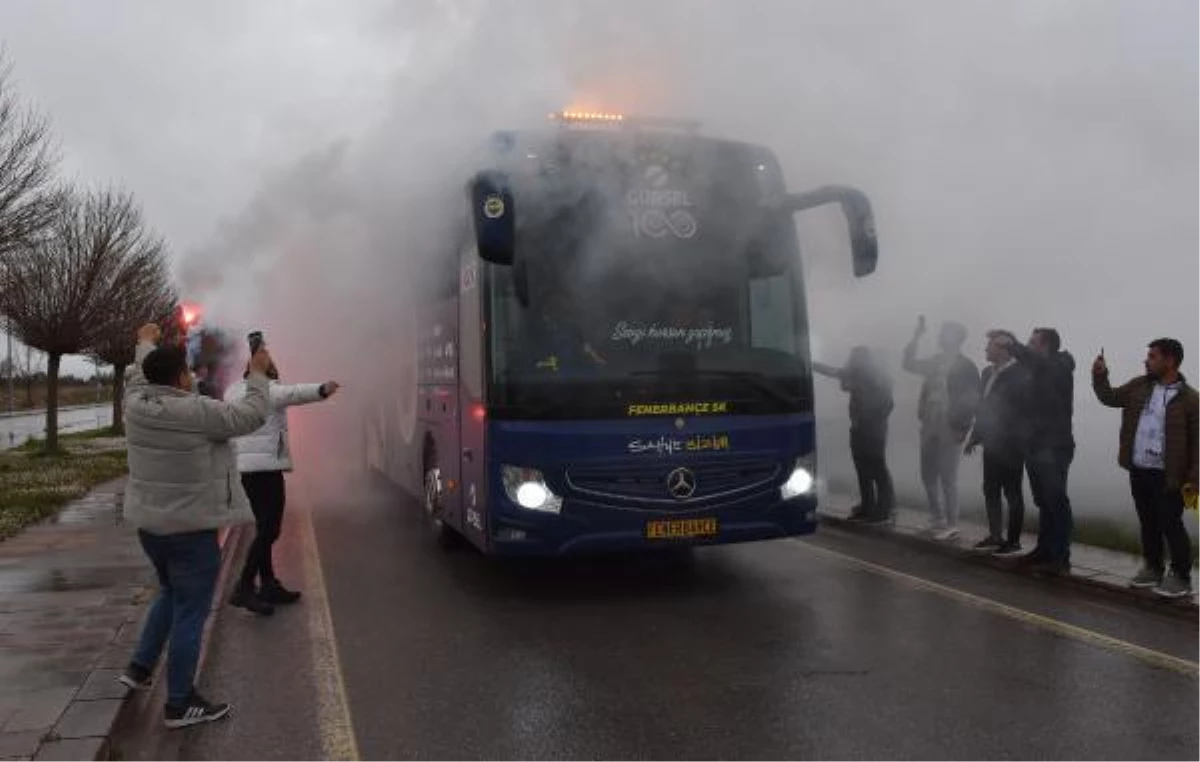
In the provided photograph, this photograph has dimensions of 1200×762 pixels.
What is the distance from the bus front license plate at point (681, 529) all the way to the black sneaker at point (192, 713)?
234cm

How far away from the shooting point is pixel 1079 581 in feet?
19.9

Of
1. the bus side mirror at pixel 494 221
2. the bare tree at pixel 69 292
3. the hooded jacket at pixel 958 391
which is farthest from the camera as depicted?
the bare tree at pixel 69 292

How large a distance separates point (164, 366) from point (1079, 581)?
16.9 feet

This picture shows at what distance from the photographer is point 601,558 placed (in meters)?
6.99

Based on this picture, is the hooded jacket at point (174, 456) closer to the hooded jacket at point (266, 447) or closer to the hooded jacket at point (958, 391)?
the hooded jacket at point (266, 447)

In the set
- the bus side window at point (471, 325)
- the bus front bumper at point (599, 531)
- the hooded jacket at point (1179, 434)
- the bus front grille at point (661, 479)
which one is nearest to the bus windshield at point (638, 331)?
the bus side window at point (471, 325)

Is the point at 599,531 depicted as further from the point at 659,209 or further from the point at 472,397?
the point at 659,209

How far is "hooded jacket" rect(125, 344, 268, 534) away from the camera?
12.5 ft

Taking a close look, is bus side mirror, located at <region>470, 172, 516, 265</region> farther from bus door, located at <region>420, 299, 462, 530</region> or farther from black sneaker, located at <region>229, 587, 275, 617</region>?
black sneaker, located at <region>229, 587, 275, 617</region>

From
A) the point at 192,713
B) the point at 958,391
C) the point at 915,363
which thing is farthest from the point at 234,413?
the point at 915,363

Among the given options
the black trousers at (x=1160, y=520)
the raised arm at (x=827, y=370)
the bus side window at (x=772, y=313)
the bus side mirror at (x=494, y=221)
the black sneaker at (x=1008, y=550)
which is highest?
the bus side mirror at (x=494, y=221)

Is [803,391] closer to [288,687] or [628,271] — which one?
[628,271]

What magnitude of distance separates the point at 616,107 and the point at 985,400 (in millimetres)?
3194

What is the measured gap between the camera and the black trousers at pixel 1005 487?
272 inches
